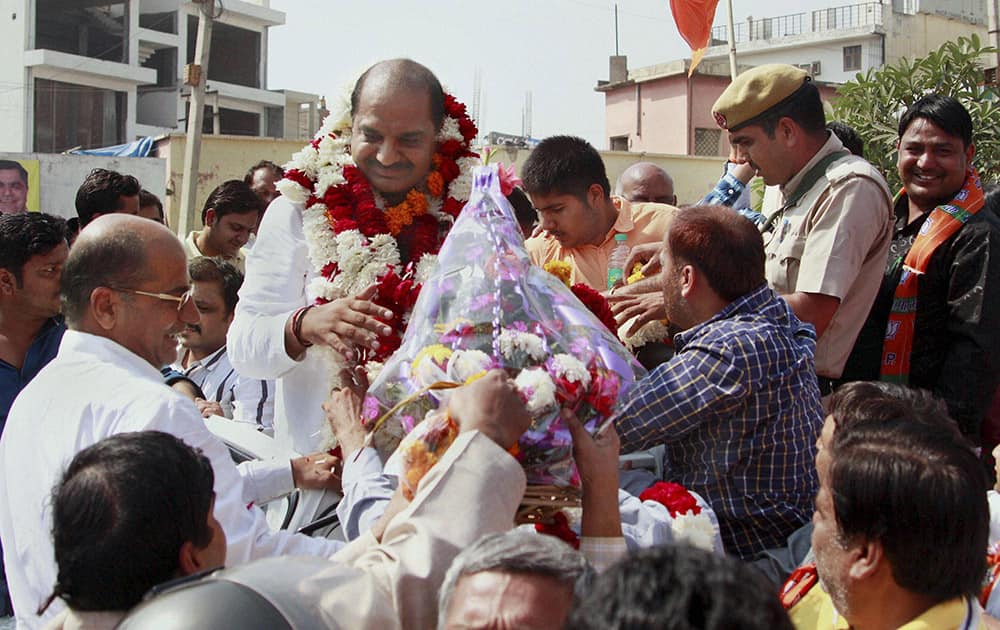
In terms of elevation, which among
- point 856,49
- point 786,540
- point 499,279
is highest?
point 856,49

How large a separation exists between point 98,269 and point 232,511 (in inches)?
34.6

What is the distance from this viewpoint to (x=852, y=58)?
4562 cm

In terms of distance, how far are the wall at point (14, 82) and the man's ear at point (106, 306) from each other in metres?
37.8

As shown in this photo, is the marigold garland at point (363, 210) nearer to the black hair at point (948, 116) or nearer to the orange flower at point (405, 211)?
the orange flower at point (405, 211)

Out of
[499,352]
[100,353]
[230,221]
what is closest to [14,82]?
[230,221]

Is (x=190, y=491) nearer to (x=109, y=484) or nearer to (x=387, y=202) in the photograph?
(x=109, y=484)

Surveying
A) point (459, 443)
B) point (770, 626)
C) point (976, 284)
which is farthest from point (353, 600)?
point (976, 284)

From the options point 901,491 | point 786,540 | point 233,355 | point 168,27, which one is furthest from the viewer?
point 168,27

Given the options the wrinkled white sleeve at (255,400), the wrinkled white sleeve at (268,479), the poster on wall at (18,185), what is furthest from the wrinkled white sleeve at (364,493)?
the poster on wall at (18,185)

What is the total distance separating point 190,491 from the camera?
2.13 m

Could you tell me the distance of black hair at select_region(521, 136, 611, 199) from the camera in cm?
487

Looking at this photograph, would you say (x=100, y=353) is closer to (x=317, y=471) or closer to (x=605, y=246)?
(x=317, y=471)

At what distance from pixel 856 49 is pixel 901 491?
46.5 m

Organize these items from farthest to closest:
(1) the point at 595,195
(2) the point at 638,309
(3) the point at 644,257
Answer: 1. (1) the point at 595,195
2. (3) the point at 644,257
3. (2) the point at 638,309
